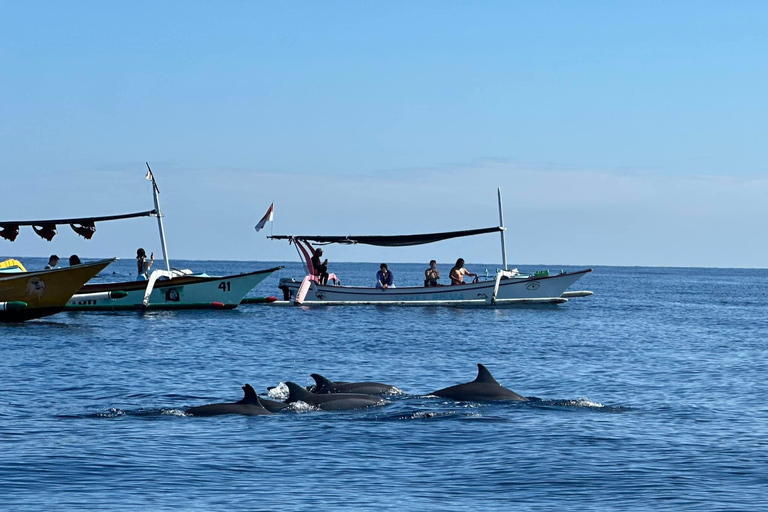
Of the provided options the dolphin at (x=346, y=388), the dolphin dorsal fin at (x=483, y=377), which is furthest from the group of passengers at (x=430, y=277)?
the dolphin dorsal fin at (x=483, y=377)

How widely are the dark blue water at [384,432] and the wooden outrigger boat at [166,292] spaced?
30.6 ft

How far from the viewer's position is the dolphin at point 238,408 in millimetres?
Result: 17531

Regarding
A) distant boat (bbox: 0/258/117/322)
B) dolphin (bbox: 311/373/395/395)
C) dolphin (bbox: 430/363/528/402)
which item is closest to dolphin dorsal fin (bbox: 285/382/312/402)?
dolphin (bbox: 311/373/395/395)

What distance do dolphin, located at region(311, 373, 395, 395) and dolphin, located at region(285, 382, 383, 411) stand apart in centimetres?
86

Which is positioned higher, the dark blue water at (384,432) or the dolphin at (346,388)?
the dolphin at (346,388)

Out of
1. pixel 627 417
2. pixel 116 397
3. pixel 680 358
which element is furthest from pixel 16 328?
pixel 627 417

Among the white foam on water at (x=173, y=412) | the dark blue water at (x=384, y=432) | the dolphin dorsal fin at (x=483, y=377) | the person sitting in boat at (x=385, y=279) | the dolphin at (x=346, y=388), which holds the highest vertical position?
the person sitting in boat at (x=385, y=279)

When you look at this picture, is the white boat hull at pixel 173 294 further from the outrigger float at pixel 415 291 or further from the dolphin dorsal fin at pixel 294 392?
the dolphin dorsal fin at pixel 294 392

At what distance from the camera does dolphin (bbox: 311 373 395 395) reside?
19656 millimetres

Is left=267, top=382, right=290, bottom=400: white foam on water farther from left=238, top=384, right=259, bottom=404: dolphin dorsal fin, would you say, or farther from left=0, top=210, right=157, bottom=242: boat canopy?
→ left=0, top=210, right=157, bottom=242: boat canopy

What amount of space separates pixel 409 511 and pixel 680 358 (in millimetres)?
20983

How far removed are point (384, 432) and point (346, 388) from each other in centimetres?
357

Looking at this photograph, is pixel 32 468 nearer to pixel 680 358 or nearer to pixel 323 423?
pixel 323 423

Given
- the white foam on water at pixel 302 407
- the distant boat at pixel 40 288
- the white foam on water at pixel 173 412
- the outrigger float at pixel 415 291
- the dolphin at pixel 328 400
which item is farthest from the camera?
the outrigger float at pixel 415 291
